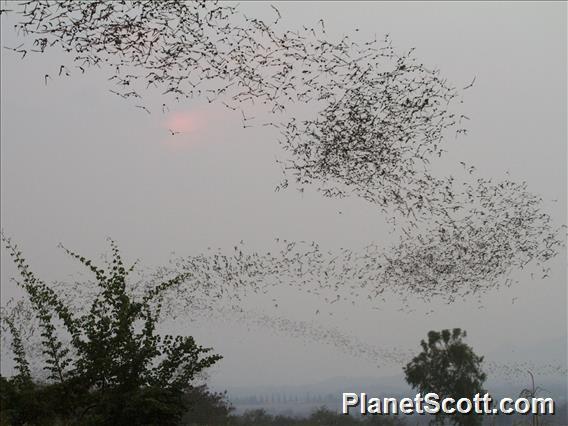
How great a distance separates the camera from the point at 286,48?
11.0 meters

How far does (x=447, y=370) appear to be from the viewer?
51.2 m

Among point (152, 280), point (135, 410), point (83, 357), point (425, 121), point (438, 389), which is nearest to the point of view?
point (425, 121)

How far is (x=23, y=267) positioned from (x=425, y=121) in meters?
8.78

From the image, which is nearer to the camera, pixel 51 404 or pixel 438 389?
pixel 51 404

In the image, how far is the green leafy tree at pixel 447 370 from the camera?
5025cm

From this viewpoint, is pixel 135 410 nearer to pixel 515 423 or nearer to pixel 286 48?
pixel 286 48

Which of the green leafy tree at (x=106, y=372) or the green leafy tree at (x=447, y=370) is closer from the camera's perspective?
the green leafy tree at (x=106, y=372)

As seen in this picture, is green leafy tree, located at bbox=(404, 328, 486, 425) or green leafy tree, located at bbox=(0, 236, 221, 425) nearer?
green leafy tree, located at bbox=(0, 236, 221, 425)

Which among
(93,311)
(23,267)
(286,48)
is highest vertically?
(286,48)

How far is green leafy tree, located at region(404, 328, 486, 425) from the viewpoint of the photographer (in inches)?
1978

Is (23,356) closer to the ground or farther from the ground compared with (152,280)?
closer to the ground

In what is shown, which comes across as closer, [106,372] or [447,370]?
[106,372]

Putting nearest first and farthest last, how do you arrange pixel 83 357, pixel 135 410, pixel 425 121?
pixel 425 121 → pixel 135 410 → pixel 83 357

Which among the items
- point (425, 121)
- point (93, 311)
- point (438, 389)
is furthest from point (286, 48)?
point (438, 389)
